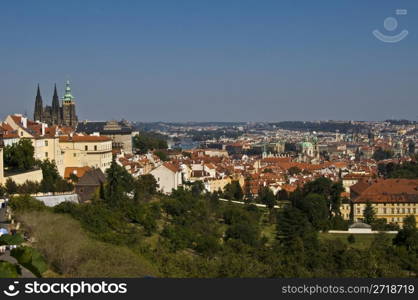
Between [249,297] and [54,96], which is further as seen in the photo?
[54,96]

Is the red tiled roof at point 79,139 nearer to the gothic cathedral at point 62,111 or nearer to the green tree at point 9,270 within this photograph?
the gothic cathedral at point 62,111

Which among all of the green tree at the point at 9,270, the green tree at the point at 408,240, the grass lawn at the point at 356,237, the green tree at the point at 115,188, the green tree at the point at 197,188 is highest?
the green tree at the point at 9,270

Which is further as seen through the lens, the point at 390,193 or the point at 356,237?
the point at 390,193

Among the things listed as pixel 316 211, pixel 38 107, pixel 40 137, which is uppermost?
pixel 38 107

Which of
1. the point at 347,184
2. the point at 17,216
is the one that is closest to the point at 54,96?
the point at 347,184

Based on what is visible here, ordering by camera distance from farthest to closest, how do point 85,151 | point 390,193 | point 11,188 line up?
point 390,193 → point 85,151 → point 11,188

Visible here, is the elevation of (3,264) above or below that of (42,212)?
above

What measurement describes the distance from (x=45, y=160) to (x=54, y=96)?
22.5 m

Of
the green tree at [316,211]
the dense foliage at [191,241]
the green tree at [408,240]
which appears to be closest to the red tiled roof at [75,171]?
the dense foliage at [191,241]

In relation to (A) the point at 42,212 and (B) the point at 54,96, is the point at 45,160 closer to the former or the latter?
(A) the point at 42,212

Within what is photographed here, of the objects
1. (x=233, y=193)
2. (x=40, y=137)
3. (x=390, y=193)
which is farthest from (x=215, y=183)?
(x=40, y=137)

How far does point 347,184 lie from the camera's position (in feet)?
174

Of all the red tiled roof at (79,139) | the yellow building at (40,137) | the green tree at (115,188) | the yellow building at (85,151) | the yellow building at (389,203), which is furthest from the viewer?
the yellow building at (389,203)

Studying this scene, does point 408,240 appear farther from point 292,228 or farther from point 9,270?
point 9,270
